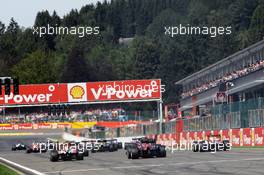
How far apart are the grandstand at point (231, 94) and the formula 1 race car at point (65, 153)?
10478 mm

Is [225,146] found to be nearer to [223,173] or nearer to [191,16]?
[223,173]

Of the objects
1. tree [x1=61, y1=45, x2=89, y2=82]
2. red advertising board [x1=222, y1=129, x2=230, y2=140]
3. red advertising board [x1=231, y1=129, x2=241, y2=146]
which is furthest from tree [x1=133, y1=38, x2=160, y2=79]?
red advertising board [x1=231, y1=129, x2=241, y2=146]

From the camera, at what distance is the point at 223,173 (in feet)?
69.0

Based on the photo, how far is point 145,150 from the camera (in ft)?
116

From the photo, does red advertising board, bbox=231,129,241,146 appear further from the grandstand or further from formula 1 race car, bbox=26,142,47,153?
formula 1 race car, bbox=26,142,47,153

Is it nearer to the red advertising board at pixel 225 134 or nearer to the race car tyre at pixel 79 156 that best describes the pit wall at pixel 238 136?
the red advertising board at pixel 225 134

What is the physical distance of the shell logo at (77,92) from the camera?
72.6 metres

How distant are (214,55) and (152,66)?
1642 cm

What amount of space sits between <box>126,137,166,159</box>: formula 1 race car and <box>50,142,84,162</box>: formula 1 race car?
3.36 metres

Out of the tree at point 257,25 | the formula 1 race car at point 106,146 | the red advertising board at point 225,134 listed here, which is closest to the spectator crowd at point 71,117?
the formula 1 race car at point 106,146

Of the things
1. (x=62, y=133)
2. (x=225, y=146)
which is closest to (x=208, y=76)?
(x=62, y=133)

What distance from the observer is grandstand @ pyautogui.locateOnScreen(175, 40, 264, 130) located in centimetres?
4300

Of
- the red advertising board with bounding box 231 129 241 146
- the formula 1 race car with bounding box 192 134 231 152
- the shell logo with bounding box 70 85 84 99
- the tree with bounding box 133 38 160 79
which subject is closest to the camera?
the formula 1 race car with bounding box 192 134 231 152
